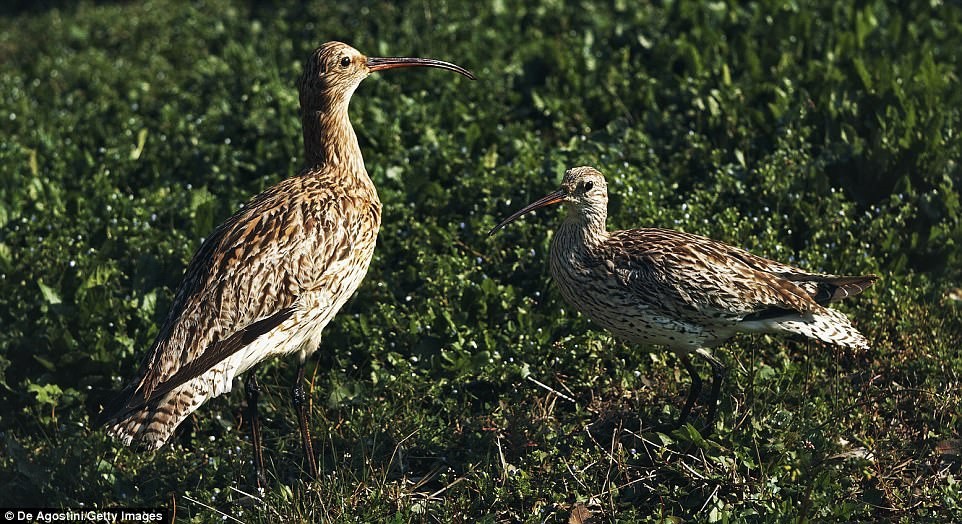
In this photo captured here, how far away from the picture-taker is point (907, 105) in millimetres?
8898

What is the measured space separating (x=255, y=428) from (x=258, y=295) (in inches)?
33.6

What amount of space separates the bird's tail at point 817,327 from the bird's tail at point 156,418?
327cm

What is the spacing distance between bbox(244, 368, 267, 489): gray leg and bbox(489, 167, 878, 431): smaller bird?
201 cm

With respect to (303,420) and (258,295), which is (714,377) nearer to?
(303,420)

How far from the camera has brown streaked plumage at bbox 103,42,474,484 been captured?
657 cm

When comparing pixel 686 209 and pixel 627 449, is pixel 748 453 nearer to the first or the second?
pixel 627 449

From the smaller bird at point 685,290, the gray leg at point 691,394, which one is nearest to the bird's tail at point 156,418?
the smaller bird at point 685,290

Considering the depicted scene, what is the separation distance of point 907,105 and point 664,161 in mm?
1899

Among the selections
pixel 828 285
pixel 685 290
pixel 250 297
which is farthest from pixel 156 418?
pixel 828 285

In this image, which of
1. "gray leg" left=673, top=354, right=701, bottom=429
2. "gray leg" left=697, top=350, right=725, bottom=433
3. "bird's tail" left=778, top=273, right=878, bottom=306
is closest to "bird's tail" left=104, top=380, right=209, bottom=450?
"gray leg" left=673, top=354, right=701, bottom=429

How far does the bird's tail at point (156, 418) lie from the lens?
6.47 m

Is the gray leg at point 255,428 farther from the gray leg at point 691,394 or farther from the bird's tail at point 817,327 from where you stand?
the bird's tail at point 817,327

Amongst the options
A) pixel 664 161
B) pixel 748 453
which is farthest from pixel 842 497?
pixel 664 161

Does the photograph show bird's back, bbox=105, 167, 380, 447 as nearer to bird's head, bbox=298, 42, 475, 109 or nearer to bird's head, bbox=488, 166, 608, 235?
bird's head, bbox=298, 42, 475, 109
